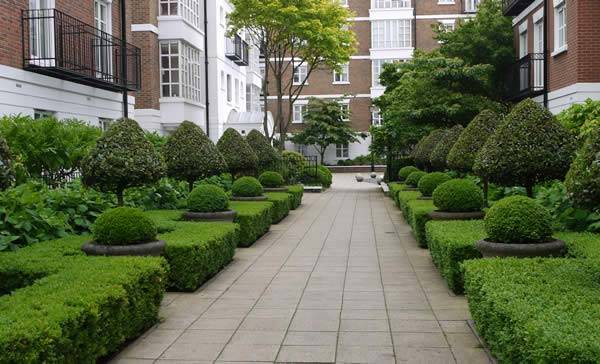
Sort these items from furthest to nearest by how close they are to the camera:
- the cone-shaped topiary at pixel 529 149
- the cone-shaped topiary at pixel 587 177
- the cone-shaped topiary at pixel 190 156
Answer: the cone-shaped topiary at pixel 190 156
the cone-shaped topiary at pixel 529 149
the cone-shaped topiary at pixel 587 177

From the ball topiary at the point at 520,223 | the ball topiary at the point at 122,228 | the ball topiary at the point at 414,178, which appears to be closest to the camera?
the ball topiary at the point at 520,223

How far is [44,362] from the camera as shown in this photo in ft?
13.8

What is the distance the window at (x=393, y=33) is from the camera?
5253 centimetres

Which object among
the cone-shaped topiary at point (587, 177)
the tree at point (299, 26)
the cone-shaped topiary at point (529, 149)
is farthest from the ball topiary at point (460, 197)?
the tree at point (299, 26)

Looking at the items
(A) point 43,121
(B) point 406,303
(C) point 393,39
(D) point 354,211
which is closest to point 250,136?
(D) point 354,211

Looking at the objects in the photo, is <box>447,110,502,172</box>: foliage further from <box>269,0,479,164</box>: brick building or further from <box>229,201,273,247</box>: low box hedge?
<box>269,0,479,164</box>: brick building

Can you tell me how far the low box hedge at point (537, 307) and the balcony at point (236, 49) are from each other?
93.1 feet

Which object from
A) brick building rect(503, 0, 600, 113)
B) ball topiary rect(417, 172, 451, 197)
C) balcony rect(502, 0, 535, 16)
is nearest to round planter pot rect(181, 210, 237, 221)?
ball topiary rect(417, 172, 451, 197)

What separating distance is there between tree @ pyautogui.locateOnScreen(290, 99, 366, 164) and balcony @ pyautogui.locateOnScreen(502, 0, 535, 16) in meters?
28.0

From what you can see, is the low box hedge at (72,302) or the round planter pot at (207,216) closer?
the low box hedge at (72,302)

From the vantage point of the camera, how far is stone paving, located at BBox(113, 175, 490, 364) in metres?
5.84

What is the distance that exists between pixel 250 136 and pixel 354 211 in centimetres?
395

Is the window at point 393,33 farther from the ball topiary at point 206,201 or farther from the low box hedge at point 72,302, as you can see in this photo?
the low box hedge at point 72,302

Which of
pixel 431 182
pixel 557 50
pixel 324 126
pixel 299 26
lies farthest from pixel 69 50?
pixel 324 126
